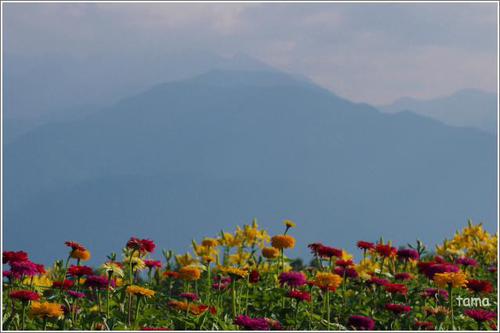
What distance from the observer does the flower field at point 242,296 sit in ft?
11.9

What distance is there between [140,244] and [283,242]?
43.9 inches

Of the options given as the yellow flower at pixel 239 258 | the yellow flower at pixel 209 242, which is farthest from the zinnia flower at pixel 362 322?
the yellow flower at pixel 239 258

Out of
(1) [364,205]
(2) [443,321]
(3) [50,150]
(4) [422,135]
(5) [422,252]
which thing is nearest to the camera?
(2) [443,321]

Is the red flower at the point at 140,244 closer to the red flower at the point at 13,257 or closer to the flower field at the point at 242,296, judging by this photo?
the flower field at the point at 242,296

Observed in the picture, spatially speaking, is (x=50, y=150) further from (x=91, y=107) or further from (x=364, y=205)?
(x=364, y=205)

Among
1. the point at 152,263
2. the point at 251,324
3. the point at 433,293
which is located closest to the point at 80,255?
the point at 152,263

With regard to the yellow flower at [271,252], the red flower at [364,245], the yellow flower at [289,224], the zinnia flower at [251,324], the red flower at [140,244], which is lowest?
the zinnia flower at [251,324]

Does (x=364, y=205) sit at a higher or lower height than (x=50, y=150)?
lower

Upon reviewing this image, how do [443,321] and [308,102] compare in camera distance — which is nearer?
[443,321]

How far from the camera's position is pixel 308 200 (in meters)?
114

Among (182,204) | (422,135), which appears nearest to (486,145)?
(422,135)

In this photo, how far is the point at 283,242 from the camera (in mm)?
4637

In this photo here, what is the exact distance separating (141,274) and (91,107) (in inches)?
5532

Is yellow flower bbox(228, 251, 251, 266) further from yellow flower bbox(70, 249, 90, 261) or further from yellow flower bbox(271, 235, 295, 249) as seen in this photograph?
yellow flower bbox(70, 249, 90, 261)
